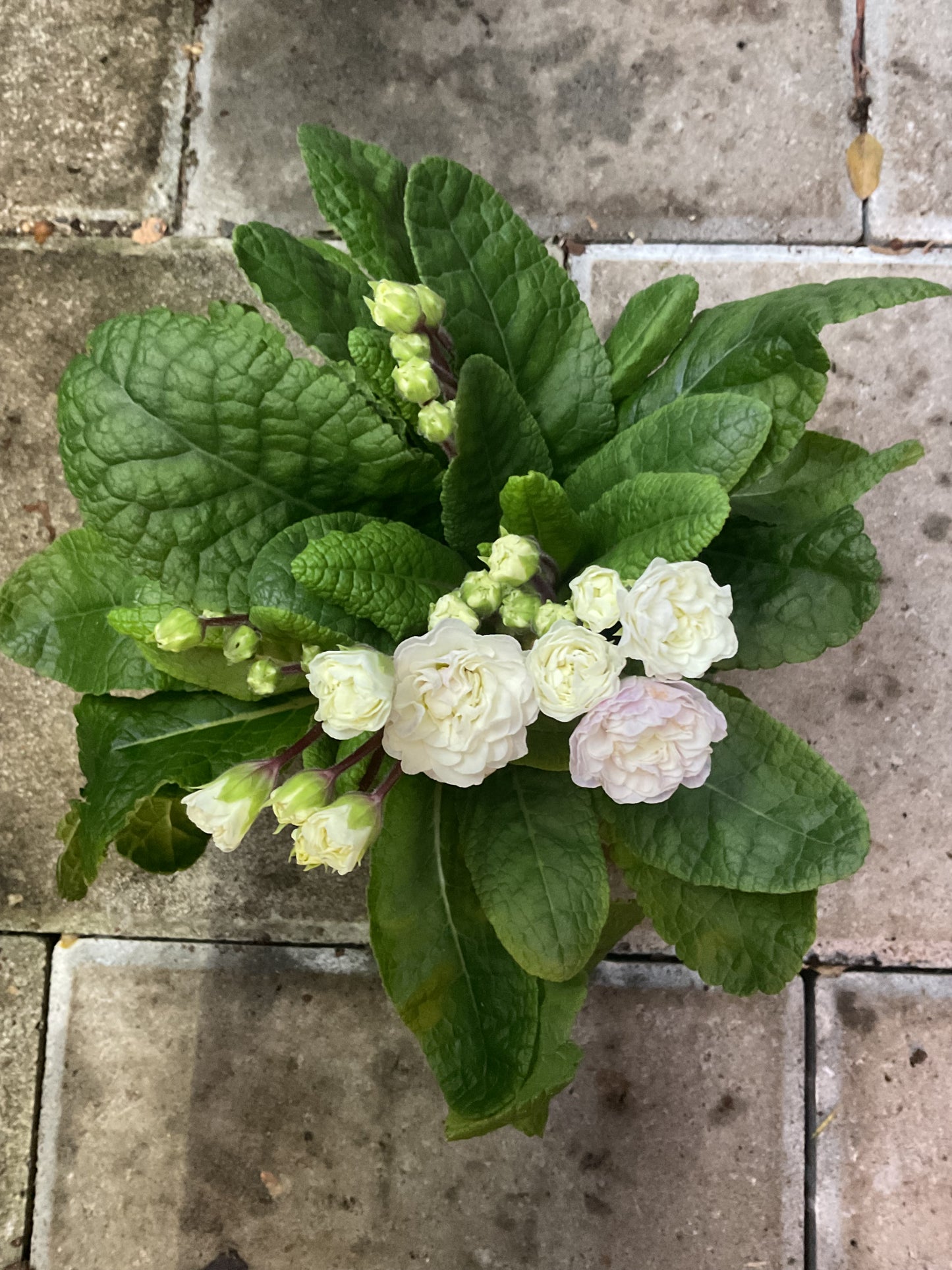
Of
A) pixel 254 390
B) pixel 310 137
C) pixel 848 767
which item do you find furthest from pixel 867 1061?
pixel 310 137

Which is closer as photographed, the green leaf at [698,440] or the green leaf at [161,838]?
the green leaf at [698,440]

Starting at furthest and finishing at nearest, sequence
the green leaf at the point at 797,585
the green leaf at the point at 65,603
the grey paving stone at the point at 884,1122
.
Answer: the grey paving stone at the point at 884,1122, the green leaf at the point at 65,603, the green leaf at the point at 797,585

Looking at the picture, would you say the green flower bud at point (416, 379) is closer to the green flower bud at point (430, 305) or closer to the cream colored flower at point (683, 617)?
the green flower bud at point (430, 305)

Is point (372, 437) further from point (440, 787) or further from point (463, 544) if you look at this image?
point (440, 787)

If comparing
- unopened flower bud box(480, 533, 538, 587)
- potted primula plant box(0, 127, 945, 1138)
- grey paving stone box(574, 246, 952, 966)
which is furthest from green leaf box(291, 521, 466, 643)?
grey paving stone box(574, 246, 952, 966)

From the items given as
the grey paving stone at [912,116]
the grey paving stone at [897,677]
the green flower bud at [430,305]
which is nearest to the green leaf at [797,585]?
the green flower bud at [430,305]

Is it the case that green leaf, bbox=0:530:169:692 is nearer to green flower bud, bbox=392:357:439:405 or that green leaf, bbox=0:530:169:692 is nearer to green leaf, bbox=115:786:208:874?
green leaf, bbox=115:786:208:874

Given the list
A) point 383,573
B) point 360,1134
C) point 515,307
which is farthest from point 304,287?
point 360,1134
